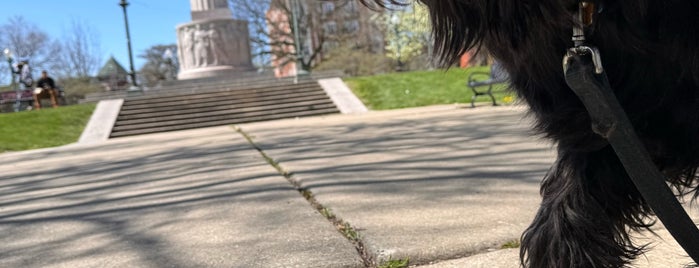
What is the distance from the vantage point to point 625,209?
1.24 metres

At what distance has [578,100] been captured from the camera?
1111 millimetres

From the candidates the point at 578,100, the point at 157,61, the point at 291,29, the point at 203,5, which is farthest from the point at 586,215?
the point at 157,61

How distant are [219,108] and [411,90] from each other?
617 centimetres

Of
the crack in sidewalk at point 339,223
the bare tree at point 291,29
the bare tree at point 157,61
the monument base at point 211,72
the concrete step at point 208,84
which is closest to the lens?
the crack in sidewalk at point 339,223

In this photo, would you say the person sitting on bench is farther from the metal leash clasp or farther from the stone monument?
the metal leash clasp

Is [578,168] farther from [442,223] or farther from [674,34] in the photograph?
[442,223]

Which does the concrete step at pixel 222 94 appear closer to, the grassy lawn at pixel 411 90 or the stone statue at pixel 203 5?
the grassy lawn at pixel 411 90

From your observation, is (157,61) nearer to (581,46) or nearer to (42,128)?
(42,128)

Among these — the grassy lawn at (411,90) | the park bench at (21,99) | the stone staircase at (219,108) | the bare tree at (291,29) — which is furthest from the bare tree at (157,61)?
the grassy lawn at (411,90)

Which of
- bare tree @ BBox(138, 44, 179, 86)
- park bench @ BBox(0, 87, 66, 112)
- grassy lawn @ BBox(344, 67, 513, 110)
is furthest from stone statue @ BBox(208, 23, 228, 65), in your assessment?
bare tree @ BBox(138, 44, 179, 86)

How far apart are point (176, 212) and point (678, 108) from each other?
284cm

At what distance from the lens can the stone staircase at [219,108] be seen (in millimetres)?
15143

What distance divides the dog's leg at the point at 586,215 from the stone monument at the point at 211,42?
969 inches

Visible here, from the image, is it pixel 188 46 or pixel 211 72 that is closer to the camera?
pixel 211 72
